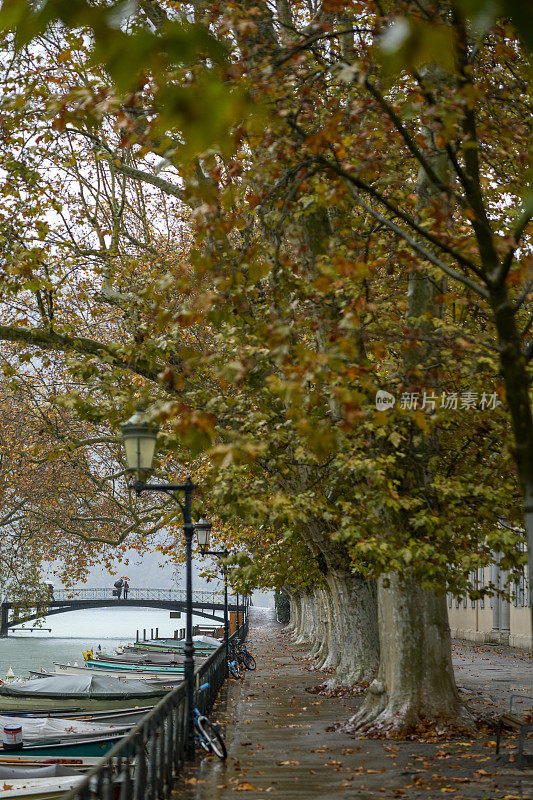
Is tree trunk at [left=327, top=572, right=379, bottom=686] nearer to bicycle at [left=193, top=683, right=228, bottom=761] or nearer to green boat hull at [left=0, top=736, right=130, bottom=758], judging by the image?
green boat hull at [left=0, top=736, right=130, bottom=758]

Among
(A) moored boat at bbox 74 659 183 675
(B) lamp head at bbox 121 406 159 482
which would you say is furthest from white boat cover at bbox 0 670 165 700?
(B) lamp head at bbox 121 406 159 482

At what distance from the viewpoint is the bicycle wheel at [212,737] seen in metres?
13.1

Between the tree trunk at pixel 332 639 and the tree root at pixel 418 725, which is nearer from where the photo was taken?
the tree root at pixel 418 725

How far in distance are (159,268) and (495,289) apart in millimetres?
15075

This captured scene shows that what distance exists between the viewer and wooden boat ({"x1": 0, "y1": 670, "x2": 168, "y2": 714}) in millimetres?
28391

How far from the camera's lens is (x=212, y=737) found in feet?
43.7

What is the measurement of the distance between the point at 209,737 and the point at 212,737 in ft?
0.21

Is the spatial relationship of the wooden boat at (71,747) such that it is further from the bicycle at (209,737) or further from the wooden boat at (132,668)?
the wooden boat at (132,668)

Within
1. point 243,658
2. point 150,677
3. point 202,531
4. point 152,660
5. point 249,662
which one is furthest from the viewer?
point 152,660

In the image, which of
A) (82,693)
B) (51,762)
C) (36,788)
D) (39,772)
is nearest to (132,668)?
(82,693)

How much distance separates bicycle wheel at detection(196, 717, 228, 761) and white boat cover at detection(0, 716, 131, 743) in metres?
7.91

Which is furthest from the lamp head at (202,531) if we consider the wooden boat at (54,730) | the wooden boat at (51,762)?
the wooden boat at (51,762)

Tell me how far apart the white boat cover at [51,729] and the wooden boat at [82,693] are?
21.3ft

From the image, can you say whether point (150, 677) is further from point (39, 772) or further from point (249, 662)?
point (39, 772)
